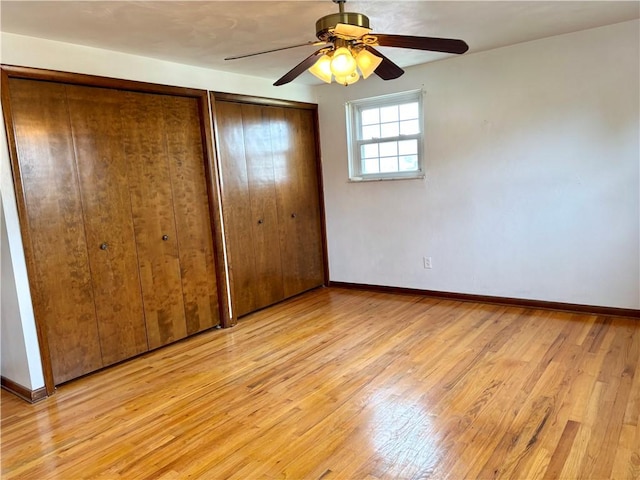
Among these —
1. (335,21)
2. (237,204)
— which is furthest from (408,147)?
(335,21)

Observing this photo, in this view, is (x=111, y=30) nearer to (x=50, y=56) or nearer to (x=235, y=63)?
(x=50, y=56)

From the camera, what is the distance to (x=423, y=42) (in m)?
2.20

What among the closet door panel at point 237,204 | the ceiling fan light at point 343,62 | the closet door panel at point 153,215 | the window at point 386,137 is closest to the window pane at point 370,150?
the window at point 386,137

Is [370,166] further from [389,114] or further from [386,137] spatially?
[389,114]

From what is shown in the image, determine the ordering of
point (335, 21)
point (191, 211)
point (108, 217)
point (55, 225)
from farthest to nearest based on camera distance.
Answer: point (191, 211) → point (108, 217) → point (55, 225) → point (335, 21)

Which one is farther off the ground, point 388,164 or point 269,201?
point 388,164

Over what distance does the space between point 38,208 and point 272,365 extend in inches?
73.3

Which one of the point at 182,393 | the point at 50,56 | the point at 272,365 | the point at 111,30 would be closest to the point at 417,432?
the point at 272,365

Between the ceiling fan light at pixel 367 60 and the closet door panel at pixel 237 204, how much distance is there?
1.89 metres

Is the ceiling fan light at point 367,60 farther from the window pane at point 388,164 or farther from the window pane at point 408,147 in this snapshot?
the window pane at point 388,164

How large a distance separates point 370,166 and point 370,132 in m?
0.37

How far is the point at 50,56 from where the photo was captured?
2828mm

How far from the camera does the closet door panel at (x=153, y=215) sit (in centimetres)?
331

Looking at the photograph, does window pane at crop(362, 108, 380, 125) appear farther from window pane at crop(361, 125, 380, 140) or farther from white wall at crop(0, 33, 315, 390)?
white wall at crop(0, 33, 315, 390)
